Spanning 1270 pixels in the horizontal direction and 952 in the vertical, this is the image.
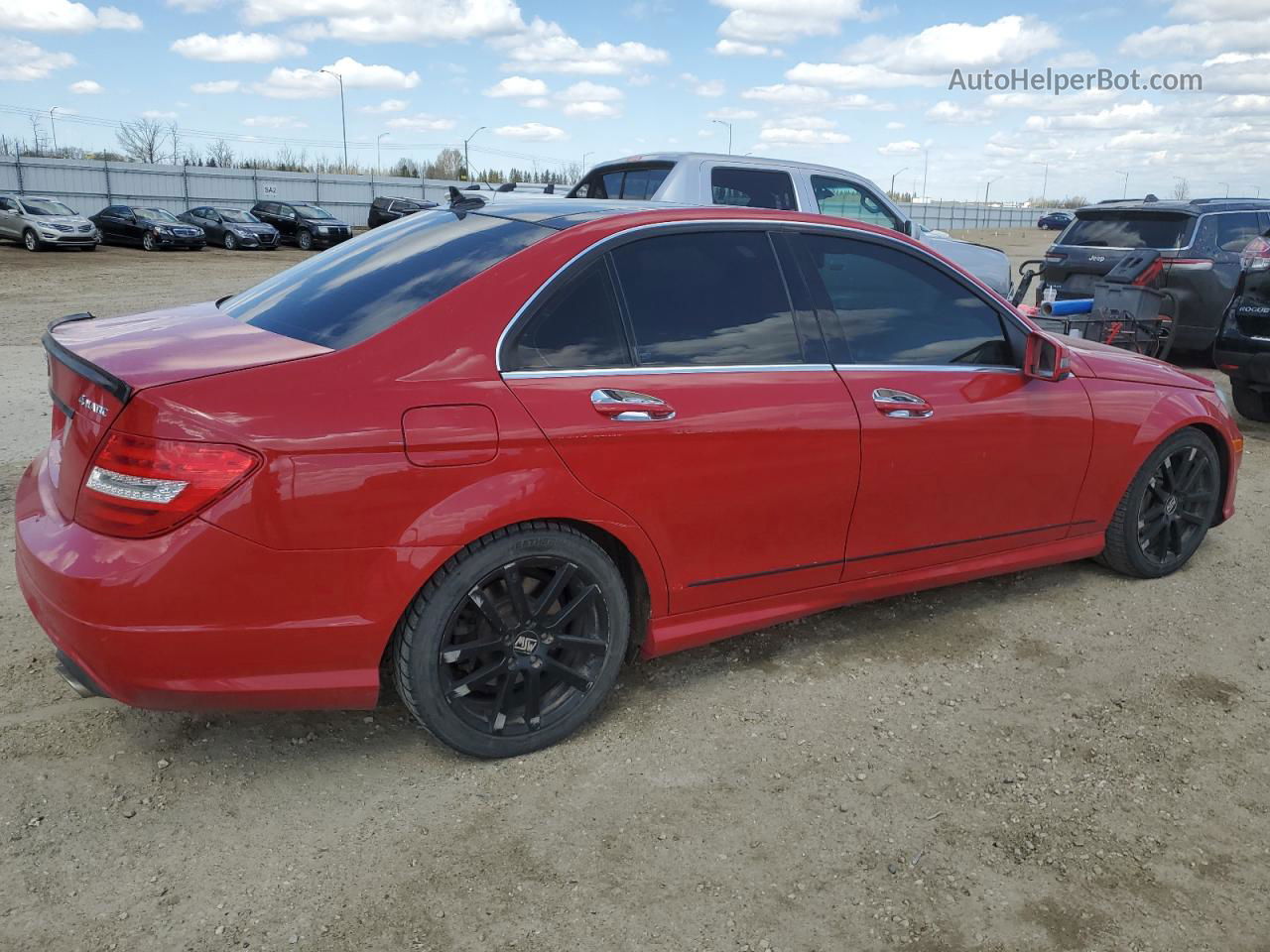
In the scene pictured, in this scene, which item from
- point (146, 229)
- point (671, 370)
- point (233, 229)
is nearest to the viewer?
point (671, 370)

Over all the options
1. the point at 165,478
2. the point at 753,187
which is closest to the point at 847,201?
the point at 753,187

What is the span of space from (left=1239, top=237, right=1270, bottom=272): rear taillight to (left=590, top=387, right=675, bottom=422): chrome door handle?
6287mm

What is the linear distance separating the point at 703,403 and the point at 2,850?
7.38ft

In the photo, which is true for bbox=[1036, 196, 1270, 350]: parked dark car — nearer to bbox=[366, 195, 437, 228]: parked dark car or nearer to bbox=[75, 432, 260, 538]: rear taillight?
bbox=[75, 432, 260, 538]: rear taillight

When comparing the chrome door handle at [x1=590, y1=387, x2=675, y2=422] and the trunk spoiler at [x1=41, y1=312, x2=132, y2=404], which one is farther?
the chrome door handle at [x1=590, y1=387, x2=675, y2=422]

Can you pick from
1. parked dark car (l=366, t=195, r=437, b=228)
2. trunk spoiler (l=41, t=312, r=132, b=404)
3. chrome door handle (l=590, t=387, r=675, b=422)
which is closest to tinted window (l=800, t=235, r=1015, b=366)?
chrome door handle (l=590, t=387, r=675, b=422)

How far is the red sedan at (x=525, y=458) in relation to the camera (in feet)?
8.40

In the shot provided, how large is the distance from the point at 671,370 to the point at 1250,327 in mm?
6205

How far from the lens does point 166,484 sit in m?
2.50

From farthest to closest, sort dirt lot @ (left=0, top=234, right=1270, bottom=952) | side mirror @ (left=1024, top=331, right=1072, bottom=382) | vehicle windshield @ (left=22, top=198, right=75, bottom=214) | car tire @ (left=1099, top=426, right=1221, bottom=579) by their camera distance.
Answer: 1. vehicle windshield @ (left=22, top=198, right=75, bottom=214)
2. car tire @ (left=1099, top=426, right=1221, bottom=579)
3. side mirror @ (left=1024, top=331, right=1072, bottom=382)
4. dirt lot @ (left=0, top=234, right=1270, bottom=952)

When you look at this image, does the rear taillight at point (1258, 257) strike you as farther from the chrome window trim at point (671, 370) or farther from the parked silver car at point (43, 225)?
the parked silver car at point (43, 225)

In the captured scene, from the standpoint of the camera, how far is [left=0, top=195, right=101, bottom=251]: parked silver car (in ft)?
85.9

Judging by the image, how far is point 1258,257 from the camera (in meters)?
7.39

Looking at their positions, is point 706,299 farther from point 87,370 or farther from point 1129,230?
point 1129,230
